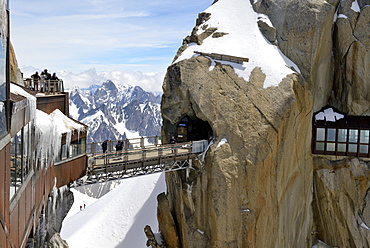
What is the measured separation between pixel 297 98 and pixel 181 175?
38.7 ft

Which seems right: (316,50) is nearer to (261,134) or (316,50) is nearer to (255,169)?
(261,134)

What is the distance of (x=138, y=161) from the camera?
24.5 metres

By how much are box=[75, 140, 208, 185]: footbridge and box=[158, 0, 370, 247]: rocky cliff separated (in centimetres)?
134

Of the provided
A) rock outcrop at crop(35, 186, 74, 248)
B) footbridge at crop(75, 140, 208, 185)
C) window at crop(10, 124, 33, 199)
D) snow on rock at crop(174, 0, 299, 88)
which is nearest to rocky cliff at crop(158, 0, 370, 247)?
snow on rock at crop(174, 0, 299, 88)

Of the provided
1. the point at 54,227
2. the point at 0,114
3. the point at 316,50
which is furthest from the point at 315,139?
the point at 0,114

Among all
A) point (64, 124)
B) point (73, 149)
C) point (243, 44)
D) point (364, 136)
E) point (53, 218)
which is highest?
point (243, 44)

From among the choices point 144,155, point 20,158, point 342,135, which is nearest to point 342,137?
point 342,135

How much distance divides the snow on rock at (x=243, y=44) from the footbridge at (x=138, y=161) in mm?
7974

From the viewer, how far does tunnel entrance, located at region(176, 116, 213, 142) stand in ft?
105

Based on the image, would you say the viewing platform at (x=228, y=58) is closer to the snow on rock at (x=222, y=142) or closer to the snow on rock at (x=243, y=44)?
the snow on rock at (x=243, y=44)

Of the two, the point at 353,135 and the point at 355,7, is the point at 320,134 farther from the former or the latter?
the point at 355,7

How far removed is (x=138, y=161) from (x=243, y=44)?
15323 millimetres

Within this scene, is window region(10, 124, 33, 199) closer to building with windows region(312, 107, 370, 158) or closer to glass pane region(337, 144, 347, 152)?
building with windows region(312, 107, 370, 158)

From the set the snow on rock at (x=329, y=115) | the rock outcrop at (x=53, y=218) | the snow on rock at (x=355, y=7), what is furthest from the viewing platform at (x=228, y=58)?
the rock outcrop at (x=53, y=218)
